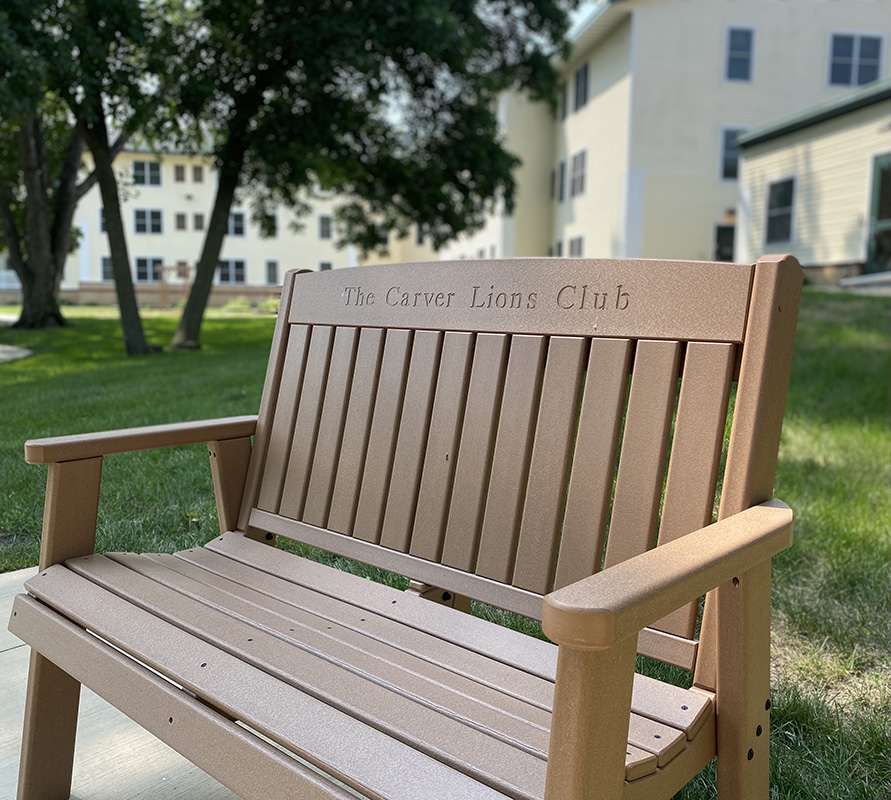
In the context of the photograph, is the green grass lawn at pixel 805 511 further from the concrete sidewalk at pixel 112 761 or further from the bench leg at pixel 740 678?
the concrete sidewalk at pixel 112 761

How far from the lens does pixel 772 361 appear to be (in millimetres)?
1509

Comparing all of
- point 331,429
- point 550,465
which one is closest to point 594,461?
point 550,465

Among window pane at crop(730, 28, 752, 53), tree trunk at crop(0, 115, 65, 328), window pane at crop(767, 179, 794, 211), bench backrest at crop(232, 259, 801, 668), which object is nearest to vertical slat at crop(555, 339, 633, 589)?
bench backrest at crop(232, 259, 801, 668)

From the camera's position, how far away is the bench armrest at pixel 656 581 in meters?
1.00

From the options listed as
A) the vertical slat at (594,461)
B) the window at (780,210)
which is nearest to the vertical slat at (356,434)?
the vertical slat at (594,461)

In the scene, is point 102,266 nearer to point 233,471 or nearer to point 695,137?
point 695,137

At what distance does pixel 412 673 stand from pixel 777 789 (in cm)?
96

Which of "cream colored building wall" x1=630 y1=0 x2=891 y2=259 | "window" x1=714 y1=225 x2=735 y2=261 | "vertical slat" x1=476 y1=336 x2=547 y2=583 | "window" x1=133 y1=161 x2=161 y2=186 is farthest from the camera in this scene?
"window" x1=133 y1=161 x2=161 y2=186

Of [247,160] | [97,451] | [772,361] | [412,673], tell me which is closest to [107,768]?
[97,451]

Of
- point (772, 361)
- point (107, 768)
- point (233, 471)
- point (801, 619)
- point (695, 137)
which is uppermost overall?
point (695, 137)

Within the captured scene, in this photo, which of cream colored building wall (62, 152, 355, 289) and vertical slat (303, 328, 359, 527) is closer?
vertical slat (303, 328, 359, 527)

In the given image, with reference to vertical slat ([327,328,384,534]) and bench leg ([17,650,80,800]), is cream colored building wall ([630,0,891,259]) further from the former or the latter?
bench leg ([17,650,80,800])

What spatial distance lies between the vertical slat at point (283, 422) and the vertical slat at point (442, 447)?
50 centimetres

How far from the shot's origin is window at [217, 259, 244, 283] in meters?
40.4
